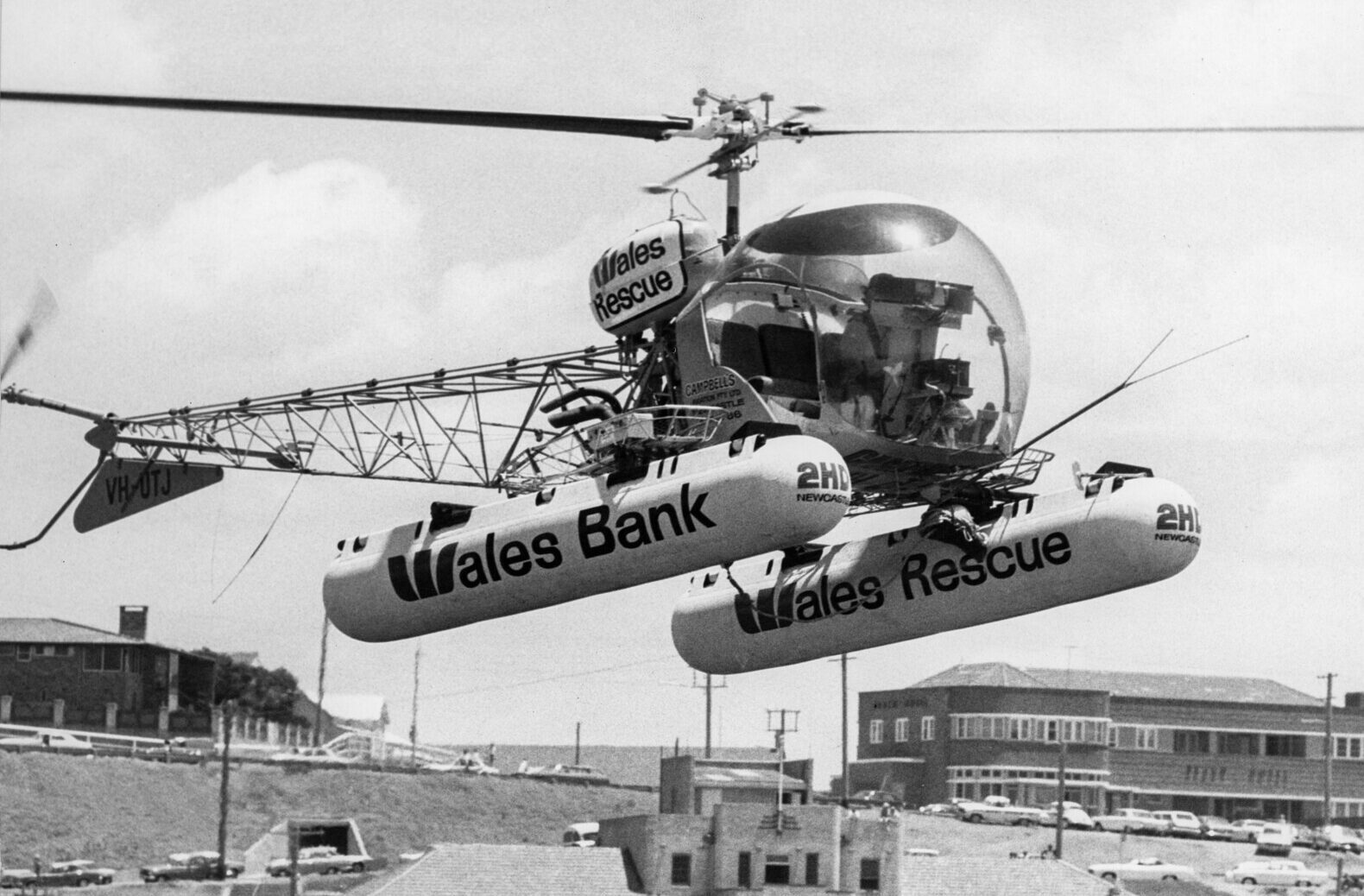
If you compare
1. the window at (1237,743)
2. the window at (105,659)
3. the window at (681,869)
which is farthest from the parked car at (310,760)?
the window at (1237,743)

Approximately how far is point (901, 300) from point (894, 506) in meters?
3.69

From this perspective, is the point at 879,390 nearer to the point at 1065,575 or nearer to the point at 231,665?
the point at 1065,575

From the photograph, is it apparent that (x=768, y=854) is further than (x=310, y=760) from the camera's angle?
No

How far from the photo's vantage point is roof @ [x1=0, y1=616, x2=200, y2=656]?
110 meters

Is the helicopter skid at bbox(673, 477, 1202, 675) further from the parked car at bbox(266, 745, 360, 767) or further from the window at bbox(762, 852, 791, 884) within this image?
the parked car at bbox(266, 745, 360, 767)

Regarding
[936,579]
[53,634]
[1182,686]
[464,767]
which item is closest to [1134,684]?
[1182,686]

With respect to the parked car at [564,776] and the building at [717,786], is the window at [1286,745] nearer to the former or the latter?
the parked car at [564,776]

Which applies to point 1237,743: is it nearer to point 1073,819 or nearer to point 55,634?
point 1073,819

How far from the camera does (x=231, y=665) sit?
449ft

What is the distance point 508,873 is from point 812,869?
10523 mm

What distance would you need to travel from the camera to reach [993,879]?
79.1 metres

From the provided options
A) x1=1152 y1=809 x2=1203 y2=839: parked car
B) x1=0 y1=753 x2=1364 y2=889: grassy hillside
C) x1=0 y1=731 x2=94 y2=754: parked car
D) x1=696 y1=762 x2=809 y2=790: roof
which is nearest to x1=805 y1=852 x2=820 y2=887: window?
x1=696 y1=762 x2=809 y2=790: roof

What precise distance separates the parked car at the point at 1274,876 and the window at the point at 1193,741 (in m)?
28.4

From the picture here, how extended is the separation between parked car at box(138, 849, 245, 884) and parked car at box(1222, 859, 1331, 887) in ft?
122
